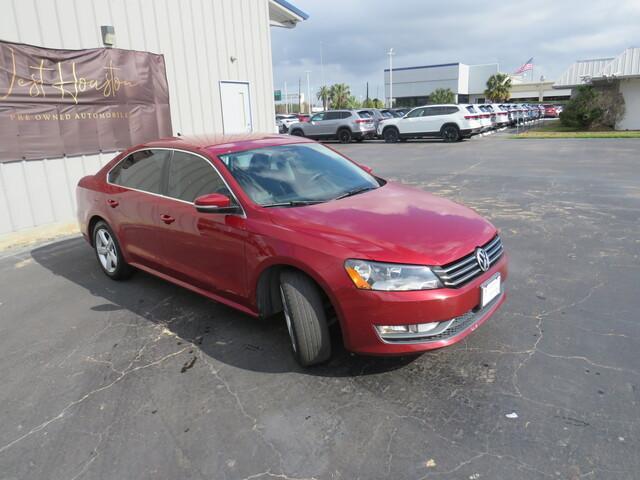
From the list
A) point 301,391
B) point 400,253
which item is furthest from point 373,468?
point 400,253

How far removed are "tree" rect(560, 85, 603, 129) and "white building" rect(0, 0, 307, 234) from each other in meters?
20.6

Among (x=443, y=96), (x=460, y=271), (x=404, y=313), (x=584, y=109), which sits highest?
(x=443, y=96)

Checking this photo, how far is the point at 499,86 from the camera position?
2616 inches

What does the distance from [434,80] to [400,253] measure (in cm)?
7348

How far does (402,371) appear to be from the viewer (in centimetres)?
317

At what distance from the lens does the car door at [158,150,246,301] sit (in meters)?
3.50

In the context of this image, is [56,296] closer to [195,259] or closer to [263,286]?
[195,259]

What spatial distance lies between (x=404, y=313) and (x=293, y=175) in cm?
166

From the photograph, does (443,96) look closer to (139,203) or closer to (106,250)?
(106,250)

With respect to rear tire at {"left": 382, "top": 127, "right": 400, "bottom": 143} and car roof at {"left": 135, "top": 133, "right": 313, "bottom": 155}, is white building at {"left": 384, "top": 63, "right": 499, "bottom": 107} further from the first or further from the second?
car roof at {"left": 135, "top": 133, "right": 313, "bottom": 155}

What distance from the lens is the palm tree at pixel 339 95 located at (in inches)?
2844

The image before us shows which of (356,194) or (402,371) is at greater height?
(356,194)

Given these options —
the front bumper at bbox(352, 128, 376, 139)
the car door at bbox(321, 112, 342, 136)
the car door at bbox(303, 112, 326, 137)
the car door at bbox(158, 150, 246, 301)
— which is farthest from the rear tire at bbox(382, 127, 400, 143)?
the car door at bbox(158, 150, 246, 301)

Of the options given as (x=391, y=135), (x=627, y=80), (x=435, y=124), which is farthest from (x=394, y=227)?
(x=627, y=80)
